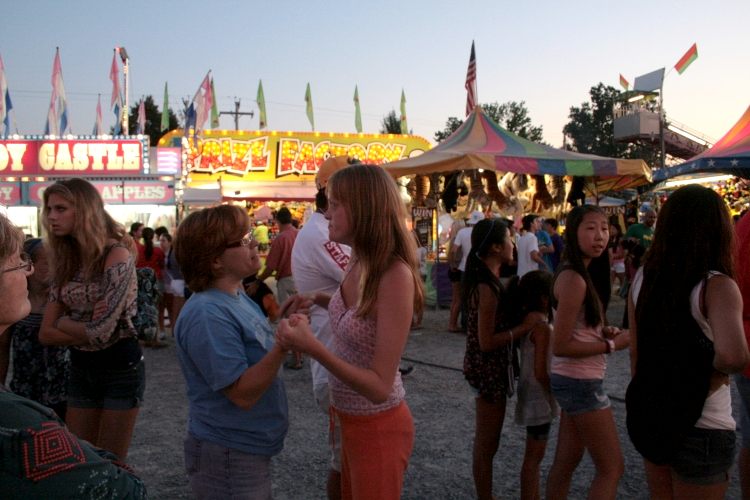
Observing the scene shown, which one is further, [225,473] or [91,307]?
[91,307]

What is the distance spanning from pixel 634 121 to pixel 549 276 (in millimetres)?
34680

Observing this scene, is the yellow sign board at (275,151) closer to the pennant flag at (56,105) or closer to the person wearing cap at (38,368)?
the pennant flag at (56,105)

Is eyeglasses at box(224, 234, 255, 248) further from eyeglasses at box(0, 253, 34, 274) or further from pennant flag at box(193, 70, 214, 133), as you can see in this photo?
pennant flag at box(193, 70, 214, 133)

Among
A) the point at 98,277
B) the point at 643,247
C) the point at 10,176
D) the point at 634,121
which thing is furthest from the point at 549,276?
the point at 634,121

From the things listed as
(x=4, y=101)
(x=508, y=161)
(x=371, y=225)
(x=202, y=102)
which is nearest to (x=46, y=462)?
(x=371, y=225)

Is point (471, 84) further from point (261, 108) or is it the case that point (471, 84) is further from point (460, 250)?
point (261, 108)

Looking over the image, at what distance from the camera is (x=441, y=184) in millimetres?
12352

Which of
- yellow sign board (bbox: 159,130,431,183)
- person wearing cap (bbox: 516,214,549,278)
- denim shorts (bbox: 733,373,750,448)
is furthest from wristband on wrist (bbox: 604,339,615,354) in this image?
yellow sign board (bbox: 159,130,431,183)

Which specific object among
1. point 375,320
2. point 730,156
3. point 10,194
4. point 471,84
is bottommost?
point 375,320

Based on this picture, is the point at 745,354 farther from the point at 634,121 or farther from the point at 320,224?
the point at 634,121

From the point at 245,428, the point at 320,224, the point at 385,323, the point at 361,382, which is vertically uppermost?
the point at 320,224

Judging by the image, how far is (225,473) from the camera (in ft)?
6.66

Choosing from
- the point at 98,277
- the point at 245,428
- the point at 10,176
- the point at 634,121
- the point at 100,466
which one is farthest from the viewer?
the point at 634,121

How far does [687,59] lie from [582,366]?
1650cm
